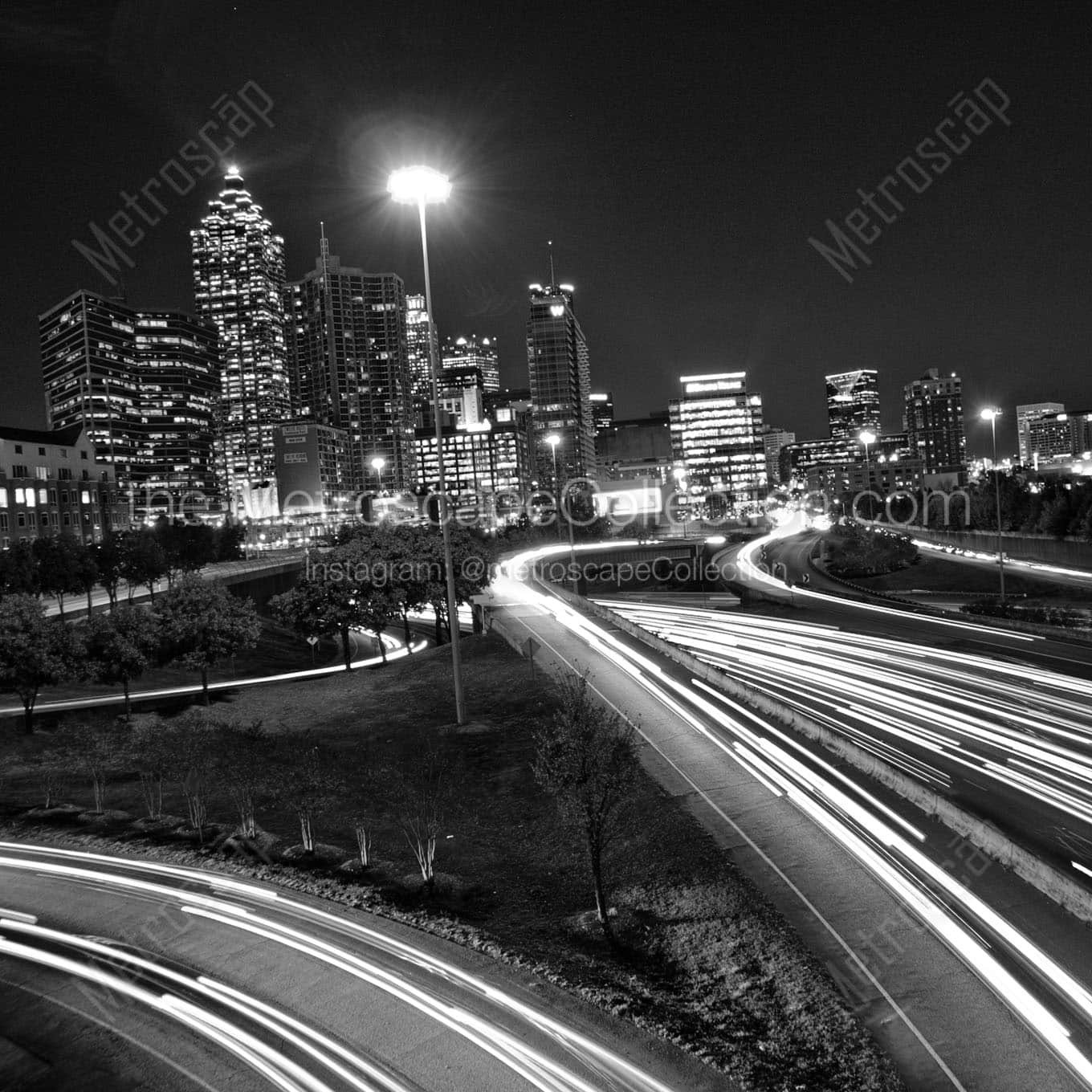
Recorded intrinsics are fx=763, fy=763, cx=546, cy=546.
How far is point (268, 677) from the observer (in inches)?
1708

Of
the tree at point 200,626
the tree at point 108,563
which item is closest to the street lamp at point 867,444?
the tree at point 200,626

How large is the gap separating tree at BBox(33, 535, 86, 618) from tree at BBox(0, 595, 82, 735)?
99.6 feet

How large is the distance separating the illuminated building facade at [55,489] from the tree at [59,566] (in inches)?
662

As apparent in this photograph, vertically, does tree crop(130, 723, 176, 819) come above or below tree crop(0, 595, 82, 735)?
below

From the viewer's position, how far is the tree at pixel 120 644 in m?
30.4

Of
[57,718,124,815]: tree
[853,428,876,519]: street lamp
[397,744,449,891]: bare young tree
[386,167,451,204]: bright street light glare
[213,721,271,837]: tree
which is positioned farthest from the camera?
[853,428,876,519]: street lamp

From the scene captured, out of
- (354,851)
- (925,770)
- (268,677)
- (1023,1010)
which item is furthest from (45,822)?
(268,677)

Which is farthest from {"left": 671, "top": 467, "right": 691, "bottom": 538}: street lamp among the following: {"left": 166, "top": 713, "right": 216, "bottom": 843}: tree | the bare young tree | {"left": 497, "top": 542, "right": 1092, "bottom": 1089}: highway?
the bare young tree

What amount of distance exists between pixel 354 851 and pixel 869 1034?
9.77 m

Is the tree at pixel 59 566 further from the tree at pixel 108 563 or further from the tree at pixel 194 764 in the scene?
the tree at pixel 194 764

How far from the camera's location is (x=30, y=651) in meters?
27.5

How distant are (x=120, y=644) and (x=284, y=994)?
24.4 metres

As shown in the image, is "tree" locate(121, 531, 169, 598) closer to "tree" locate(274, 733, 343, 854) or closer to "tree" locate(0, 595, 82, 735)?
"tree" locate(0, 595, 82, 735)

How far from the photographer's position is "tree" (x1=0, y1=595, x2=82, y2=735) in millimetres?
27406
